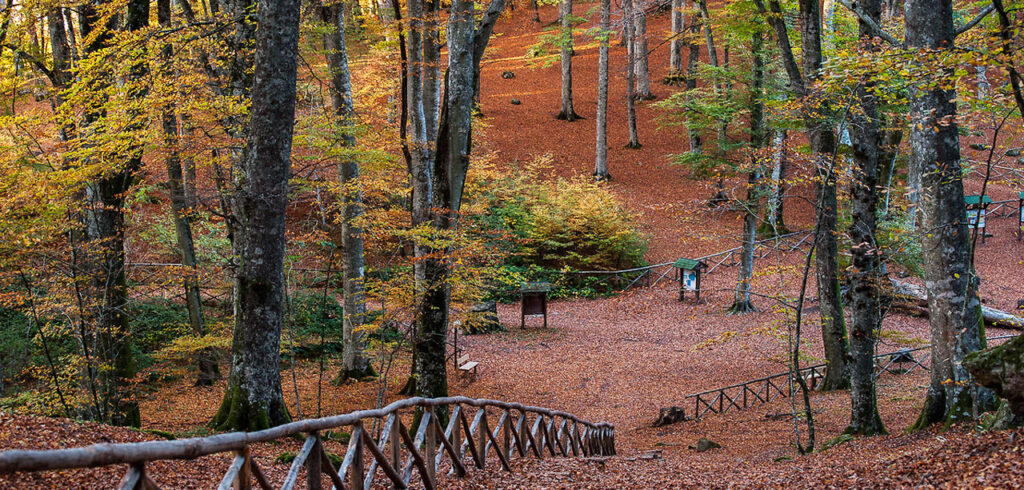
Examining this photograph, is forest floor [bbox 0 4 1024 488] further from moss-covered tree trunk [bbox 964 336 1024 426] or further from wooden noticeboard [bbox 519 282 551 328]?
wooden noticeboard [bbox 519 282 551 328]

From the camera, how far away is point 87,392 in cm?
871

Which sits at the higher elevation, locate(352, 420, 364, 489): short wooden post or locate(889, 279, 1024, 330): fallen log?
locate(352, 420, 364, 489): short wooden post

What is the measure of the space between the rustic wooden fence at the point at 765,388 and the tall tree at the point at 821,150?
1.07m

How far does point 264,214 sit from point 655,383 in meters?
9.94

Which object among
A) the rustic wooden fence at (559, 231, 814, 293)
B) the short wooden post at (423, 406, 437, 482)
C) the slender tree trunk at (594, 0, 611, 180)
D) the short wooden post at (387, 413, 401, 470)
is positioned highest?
the slender tree trunk at (594, 0, 611, 180)

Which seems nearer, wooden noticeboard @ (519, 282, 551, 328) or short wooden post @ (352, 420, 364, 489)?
short wooden post @ (352, 420, 364, 489)

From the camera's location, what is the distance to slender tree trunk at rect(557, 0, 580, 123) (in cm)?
2686

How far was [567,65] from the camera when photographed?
29000 millimetres

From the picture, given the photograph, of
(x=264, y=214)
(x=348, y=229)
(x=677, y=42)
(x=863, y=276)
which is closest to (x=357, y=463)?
(x=264, y=214)

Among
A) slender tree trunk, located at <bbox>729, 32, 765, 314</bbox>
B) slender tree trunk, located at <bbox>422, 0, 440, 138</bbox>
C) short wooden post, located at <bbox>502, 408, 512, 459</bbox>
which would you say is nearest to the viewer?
short wooden post, located at <bbox>502, 408, 512, 459</bbox>

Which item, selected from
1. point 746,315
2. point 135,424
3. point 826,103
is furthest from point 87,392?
point 746,315

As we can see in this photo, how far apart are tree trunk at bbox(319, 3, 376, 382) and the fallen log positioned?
11.8 m

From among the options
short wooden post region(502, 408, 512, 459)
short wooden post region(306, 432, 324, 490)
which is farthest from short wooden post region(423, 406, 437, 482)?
short wooden post region(306, 432, 324, 490)

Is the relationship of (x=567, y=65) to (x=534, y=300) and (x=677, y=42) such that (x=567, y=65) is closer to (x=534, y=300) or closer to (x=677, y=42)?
(x=677, y=42)
